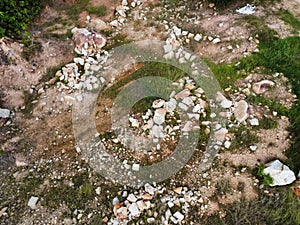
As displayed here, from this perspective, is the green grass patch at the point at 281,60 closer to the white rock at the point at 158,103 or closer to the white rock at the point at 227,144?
the white rock at the point at 227,144

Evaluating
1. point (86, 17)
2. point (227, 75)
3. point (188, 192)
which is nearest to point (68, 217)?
point (188, 192)

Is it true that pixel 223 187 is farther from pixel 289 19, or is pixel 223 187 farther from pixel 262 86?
pixel 289 19

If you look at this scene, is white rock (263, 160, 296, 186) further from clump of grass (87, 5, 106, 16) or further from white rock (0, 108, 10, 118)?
clump of grass (87, 5, 106, 16)

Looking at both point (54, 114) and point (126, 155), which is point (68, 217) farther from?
point (54, 114)

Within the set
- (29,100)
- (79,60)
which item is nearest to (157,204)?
(29,100)

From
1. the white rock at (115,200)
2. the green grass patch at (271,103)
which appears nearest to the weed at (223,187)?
the white rock at (115,200)

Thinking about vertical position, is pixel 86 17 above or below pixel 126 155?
above
